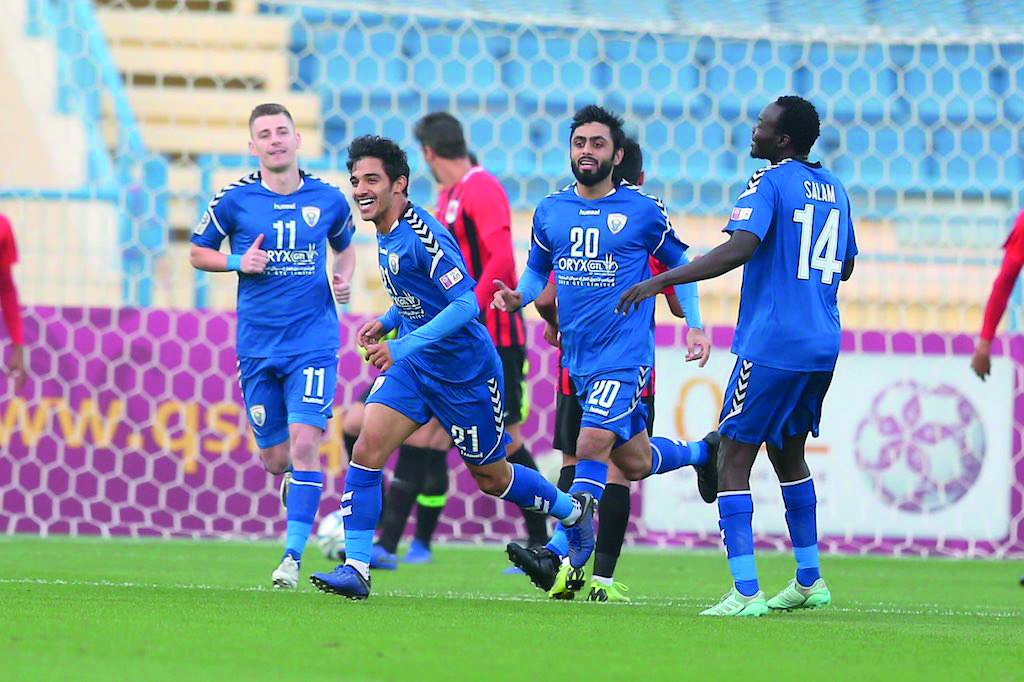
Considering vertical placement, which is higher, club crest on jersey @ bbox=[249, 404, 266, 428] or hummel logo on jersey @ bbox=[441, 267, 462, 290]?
hummel logo on jersey @ bbox=[441, 267, 462, 290]

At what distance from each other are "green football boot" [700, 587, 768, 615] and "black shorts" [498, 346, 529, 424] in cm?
249

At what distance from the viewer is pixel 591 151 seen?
225 inches

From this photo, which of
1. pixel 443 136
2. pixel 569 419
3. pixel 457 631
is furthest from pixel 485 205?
pixel 457 631

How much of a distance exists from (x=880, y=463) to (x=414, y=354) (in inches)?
182

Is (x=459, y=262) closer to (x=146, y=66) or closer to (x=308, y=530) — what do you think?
(x=308, y=530)

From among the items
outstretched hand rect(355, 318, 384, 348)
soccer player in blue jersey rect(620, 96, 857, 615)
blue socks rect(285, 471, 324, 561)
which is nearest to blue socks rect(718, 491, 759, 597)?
soccer player in blue jersey rect(620, 96, 857, 615)

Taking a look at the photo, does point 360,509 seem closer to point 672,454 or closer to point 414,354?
point 414,354

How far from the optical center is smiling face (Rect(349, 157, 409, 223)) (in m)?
5.22

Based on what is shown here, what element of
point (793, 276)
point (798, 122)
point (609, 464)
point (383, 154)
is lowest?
point (609, 464)

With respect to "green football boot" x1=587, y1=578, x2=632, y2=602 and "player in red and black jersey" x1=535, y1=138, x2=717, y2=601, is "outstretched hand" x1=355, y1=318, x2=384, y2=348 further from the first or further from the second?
"green football boot" x1=587, y1=578, x2=632, y2=602

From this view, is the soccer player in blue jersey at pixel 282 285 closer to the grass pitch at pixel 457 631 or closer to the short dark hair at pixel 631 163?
the grass pitch at pixel 457 631

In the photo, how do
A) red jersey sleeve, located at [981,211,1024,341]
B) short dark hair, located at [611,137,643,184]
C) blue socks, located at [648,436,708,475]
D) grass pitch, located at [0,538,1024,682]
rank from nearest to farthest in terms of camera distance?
grass pitch, located at [0,538,1024,682] < blue socks, located at [648,436,708,475] < short dark hair, located at [611,137,643,184] < red jersey sleeve, located at [981,211,1024,341]

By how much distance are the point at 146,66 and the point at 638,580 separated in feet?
21.5

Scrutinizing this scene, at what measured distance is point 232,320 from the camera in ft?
30.1
